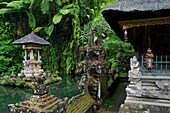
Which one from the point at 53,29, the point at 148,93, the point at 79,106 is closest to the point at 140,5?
the point at 148,93

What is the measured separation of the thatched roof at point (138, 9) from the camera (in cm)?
400

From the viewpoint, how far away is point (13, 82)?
35.1 feet

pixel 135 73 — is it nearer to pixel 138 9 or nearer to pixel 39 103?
pixel 138 9

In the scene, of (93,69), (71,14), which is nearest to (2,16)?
(71,14)

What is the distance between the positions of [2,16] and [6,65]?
6.31 m

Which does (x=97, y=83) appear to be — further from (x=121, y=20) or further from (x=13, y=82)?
(x=13, y=82)

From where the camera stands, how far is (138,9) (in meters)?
4.11

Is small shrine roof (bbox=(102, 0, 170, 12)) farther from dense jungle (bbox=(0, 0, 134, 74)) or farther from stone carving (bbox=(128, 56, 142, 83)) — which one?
dense jungle (bbox=(0, 0, 134, 74))

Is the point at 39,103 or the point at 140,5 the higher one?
the point at 140,5

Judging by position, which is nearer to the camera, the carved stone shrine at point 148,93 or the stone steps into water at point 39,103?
the stone steps into water at point 39,103

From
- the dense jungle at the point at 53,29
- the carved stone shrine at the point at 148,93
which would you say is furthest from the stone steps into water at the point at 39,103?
the dense jungle at the point at 53,29

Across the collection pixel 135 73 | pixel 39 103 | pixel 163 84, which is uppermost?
pixel 135 73

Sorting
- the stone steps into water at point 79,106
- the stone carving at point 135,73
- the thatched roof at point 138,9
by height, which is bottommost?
the stone steps into water at point 79,106

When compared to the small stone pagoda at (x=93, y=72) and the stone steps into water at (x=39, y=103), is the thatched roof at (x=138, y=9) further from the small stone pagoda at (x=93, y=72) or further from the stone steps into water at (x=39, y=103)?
the stone steps into water at (x=39, y=103)
